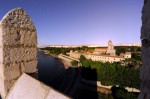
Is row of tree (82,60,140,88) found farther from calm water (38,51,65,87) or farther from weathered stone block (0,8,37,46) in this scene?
weathered stone block (0,8,37,46)

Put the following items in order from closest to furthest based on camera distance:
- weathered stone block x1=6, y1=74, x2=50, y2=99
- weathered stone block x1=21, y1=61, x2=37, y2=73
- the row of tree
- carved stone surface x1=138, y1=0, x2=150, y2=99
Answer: carved stone surface x1=138, y1=0, x2=150, y2=99 < weathered stone block x1=6, y1=74, x2=50, y2=99 < weathered stone block x1=21, y1=61, x2=37, y2=73 < the row of tree

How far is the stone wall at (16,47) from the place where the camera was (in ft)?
9.73

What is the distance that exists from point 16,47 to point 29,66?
1.26 feet

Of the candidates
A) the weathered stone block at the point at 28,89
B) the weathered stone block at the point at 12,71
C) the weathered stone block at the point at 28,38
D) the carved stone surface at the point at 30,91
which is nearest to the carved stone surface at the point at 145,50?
the carved stone surface at the point at 30,91

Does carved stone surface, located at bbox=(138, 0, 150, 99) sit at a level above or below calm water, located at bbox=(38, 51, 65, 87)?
above

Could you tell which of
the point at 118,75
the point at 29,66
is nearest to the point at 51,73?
the point at 118,75

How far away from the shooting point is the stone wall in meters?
2.96

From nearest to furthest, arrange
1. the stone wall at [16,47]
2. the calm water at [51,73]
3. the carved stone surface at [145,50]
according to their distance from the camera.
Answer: the carved stone surface at [145,50], the stone wall at [16,47], the calm water at [51,73]

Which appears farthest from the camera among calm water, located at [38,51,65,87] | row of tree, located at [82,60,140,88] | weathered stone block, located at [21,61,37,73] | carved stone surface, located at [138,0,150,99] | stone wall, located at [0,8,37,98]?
calm water, located at [38,51,65,87]


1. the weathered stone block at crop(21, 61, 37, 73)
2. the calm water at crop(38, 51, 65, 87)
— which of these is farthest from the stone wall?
the calm water at crop(38, 51, 65, 87)

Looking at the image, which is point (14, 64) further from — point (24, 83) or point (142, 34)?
point (142, 34)

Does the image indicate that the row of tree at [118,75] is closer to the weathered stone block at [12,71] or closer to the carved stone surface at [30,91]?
the weathered stone block at [12,71]

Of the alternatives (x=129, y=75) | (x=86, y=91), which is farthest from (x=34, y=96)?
(x=86, y=91)

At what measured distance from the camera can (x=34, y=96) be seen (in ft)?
7.58
